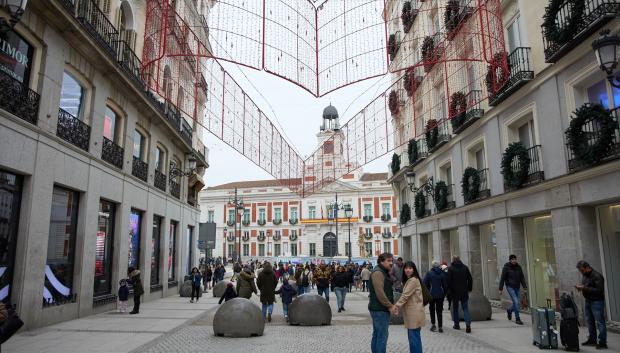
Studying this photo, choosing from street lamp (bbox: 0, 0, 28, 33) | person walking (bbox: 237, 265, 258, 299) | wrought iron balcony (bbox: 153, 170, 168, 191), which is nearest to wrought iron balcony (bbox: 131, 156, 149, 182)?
wrought iron balcony (bbox: 153, 170, 168, 191)

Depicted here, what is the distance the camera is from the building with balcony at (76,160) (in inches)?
402

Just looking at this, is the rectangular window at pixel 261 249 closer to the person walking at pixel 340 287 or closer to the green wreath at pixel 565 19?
the person walking at pixel 340 287

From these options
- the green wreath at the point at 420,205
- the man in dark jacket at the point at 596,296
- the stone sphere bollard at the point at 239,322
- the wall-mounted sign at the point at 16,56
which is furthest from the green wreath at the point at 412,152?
the wall-mounted sign at the point at 16,56

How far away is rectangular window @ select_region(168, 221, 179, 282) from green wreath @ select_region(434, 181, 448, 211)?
13429 mm

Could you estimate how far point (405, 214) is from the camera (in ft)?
88.4

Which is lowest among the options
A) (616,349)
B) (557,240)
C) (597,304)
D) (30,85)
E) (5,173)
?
(616,349)

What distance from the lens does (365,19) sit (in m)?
8.50

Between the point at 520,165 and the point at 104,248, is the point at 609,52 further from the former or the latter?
the point at 104,248

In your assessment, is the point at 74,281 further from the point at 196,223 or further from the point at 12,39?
the point at 196,223

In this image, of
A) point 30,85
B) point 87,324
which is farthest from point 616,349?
point 30,85

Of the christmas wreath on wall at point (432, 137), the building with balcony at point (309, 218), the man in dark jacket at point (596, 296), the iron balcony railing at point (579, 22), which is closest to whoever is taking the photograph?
the man in dark jacket at point (596, 296)

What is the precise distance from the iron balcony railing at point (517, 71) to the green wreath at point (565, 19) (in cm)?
124

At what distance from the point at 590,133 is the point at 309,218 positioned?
6926 centimetres

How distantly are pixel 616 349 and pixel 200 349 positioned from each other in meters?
7.60
